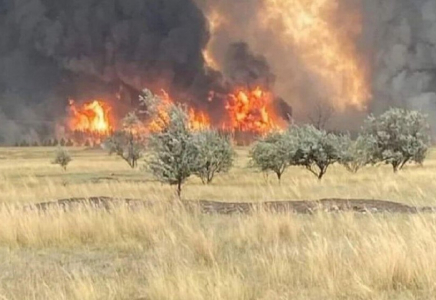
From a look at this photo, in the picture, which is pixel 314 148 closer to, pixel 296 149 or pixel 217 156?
pixel 296 149

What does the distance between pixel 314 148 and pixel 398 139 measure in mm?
9318

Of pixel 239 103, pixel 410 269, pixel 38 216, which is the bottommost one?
pixel 410 269

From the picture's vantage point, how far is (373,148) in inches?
1828

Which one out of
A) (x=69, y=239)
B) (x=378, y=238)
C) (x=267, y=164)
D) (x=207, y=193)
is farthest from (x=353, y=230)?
(x=267, y=164)

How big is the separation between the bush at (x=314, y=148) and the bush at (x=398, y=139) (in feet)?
20.3

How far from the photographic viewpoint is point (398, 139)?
45.9m

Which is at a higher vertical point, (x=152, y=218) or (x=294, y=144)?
(x=294, y=144)

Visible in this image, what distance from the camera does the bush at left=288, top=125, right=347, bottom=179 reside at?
3984 cm

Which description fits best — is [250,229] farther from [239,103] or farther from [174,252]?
[239,103]

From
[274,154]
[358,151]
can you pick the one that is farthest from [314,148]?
[358,151]

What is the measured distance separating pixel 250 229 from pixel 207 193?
17.5 meters

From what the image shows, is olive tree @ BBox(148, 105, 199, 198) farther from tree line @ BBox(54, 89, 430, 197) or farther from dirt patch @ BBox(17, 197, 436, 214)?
dirt patch @ BBox(17, 197, 436, 214)

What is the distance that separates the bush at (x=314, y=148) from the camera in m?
39.8

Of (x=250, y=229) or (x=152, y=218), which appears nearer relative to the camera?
(x=250, y=229)
